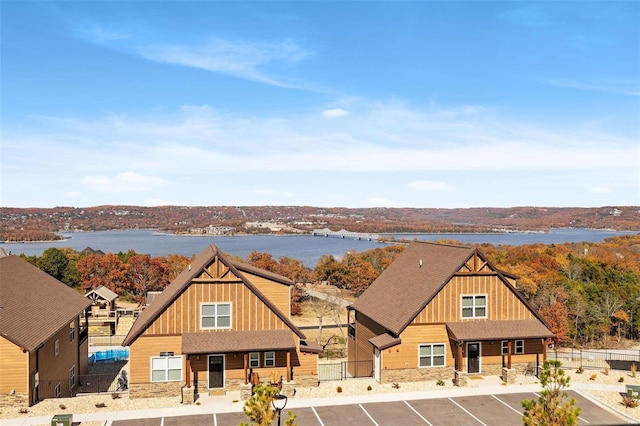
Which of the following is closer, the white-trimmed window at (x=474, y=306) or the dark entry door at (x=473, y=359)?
the dark entry door at (x=473, y=359)

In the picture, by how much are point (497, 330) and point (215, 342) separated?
14.8 meters

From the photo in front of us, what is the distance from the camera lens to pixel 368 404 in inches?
914

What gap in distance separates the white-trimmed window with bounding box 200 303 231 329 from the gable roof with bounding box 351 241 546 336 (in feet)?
28.3

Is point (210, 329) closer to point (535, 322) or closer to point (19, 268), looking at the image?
point (19, 268)

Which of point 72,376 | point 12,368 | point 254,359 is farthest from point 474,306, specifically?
point 72,376

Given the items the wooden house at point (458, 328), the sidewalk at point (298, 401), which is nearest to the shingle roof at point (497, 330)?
the wooden house at point (458, 328)

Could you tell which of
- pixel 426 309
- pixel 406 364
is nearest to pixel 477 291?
pixel 426 309

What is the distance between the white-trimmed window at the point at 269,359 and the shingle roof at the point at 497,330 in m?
9.35

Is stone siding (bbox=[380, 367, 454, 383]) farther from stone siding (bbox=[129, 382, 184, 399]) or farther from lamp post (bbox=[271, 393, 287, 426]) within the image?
lamp post (bbox=[271, 393, 287, 426])

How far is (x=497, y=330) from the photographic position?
26.8 meters

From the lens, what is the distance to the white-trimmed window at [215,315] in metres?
25.1

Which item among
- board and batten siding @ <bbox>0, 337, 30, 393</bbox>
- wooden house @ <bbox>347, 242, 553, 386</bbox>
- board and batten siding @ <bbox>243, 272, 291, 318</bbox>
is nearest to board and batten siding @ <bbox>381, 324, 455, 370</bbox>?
wooden house @ <bbox>347, 242, 553, 386</bbox>

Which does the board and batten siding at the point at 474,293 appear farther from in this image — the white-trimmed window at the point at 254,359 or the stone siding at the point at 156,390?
the stone siding at the point at 156,390

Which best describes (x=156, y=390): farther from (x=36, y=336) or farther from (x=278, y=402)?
(x=278, y=402)
